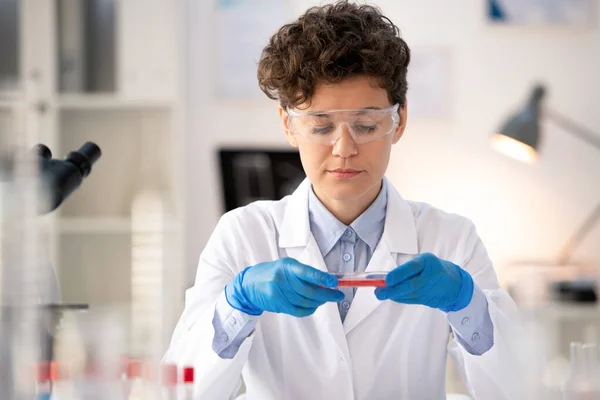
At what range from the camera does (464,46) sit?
369cm

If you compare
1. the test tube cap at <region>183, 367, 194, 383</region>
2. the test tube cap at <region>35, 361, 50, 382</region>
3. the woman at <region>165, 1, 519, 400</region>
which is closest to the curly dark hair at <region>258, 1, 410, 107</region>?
the woman at <region>165, 1, 519, 400</region>

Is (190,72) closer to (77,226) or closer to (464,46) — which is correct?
(77,226)

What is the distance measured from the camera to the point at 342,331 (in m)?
1.60

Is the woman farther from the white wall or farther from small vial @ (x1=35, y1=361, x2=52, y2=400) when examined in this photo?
the white wall

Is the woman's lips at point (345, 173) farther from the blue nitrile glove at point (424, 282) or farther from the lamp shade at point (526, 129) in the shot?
the lamp shade at point (526, 129)

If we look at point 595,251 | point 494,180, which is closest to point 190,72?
point 494,180

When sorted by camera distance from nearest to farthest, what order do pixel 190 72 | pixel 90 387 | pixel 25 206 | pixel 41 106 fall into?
1. pixel 25 206
2. pixel 90 387
3. pixel 41 106
4. pixel 190 72

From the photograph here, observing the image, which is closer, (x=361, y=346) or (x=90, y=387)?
(x=90, y=387)

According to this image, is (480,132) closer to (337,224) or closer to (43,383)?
(337,224)

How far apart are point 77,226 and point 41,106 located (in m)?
0.50

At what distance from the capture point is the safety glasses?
1551mm

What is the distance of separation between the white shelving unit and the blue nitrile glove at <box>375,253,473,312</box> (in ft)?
6.73

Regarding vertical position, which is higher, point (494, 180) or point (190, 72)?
point (190, 72)

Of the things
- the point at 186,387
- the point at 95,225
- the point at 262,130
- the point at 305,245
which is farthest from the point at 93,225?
the point at 186,387
